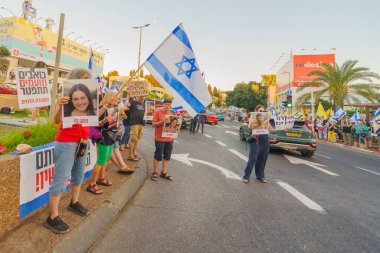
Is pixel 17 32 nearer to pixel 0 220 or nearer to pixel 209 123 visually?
pixel 209 123

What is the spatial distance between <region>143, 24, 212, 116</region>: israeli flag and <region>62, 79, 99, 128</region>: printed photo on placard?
166 centimetres

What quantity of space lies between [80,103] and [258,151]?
4.51 metres

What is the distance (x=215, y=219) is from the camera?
3.97 meters

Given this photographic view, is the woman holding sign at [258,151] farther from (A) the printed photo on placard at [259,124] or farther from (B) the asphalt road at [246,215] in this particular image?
(B) the asphalt road at [246,215]

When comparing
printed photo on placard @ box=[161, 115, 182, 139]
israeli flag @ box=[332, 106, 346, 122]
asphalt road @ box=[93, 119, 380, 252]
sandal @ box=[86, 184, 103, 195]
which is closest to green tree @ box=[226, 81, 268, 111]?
israeli flag @ box=[332, 106, 346, 122]

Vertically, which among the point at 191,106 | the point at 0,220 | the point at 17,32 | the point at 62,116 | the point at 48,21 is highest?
the point at 48,21

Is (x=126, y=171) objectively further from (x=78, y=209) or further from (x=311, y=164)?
(x=311, y=164)

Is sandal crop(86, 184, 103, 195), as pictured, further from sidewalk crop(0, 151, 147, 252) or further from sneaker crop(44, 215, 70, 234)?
sneaker crop(44, 215, 70, 234)

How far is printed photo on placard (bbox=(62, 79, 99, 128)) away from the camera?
290cm

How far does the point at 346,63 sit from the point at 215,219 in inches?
1042

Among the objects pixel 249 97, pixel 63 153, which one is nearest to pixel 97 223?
pixel 63 153

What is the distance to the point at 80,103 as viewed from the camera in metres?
2.96

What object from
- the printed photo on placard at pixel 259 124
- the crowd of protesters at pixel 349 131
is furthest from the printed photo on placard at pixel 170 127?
the crowd of protesters at pixel 349 131

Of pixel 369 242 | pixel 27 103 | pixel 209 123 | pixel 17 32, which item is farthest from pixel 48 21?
pixel 369 242
